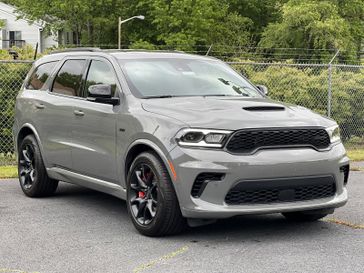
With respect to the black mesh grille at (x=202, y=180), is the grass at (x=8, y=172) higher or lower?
lower

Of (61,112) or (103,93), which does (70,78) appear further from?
(103,93)

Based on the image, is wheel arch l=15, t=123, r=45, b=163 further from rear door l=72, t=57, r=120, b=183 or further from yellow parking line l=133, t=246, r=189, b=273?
yellow parking line l=133, t=246, r=189, b=273

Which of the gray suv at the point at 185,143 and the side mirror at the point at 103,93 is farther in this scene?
the side mirror at the point at 103,93

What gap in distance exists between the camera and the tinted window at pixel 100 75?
6652 mm

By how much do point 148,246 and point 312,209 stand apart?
1.51m

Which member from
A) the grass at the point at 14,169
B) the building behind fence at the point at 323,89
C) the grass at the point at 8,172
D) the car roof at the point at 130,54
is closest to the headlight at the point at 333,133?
the car roof at the point at 130,54

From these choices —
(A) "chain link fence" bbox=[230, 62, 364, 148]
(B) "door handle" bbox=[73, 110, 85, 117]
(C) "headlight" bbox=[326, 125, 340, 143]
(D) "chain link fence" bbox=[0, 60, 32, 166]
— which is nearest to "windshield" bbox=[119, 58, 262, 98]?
(B) "door handle" bbox=[73, 110, 85, 117]

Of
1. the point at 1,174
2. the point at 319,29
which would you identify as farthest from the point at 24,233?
the point at 319,29

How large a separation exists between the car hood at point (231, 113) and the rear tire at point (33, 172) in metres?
2.29

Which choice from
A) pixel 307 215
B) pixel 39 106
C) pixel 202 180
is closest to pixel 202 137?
pixel 202 180

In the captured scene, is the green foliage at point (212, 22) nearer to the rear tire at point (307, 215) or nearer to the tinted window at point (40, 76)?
the tinted window at point (40, 76)

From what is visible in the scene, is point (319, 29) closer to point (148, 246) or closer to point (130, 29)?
point (130, 29)

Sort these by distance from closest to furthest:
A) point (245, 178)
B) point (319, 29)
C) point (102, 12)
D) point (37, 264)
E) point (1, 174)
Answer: point (37, 264) < point (245, 178) < point (1, 174) < point (319, 29) < point (102, 12)

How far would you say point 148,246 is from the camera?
548 cm
